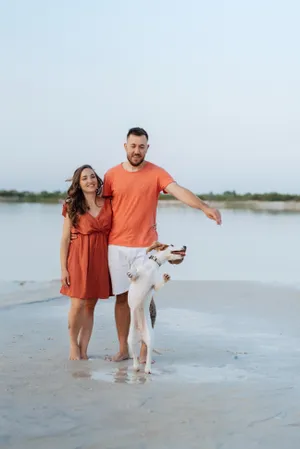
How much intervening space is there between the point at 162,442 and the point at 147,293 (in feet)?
5.50

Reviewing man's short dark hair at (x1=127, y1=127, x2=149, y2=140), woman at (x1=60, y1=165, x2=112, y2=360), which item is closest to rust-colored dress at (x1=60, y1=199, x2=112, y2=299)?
woman at (x1=60, y1=165, x2=112, y2=360)

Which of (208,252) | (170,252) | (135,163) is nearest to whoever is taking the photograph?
(170,252)

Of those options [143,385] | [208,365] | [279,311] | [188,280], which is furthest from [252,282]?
[143,385]

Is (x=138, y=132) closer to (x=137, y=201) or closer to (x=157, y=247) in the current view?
(x=137, y=201)

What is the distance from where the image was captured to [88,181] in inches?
226

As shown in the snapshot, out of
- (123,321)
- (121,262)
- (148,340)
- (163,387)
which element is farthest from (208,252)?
(163,387)

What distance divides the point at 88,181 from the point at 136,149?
0.44 metres

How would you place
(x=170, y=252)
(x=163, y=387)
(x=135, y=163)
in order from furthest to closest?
1. (x=135, y=163)
2. (x=170, y=252)
3. (x=163, y=387)

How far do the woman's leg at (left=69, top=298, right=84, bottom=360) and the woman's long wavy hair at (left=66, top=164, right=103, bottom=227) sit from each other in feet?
1.97

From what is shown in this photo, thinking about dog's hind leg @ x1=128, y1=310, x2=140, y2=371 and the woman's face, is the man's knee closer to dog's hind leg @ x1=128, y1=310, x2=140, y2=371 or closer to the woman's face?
dog's hind leg @ x1=128, y1=310, x2=140, y2=371

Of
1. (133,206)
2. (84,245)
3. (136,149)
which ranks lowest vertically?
(84,245)

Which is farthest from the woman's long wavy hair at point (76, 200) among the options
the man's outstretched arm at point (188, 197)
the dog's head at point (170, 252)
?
the dog's head at point (170, 252)

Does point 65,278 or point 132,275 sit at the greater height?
point 132,275

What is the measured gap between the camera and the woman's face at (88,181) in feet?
18.9
